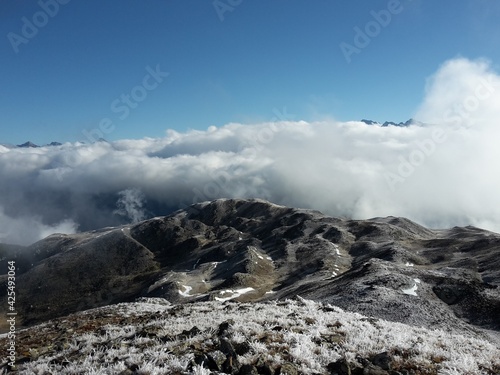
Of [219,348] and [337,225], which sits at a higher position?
[337,225]

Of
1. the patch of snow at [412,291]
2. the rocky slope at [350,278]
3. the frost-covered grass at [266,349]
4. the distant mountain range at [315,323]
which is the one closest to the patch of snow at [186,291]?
the rocky slope at [350,278]

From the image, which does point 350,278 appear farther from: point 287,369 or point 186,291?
point 186,291

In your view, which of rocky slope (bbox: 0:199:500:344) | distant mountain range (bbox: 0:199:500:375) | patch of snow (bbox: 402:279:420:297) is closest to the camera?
distant mountain range (bbox: 0:199:500:375)

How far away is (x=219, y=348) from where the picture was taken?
16281 millimetres

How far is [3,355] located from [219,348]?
17.2 metres

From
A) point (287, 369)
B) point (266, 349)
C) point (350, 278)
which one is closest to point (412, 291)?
point (350, 278)

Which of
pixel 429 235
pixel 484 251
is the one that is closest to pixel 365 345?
pixel 484 251

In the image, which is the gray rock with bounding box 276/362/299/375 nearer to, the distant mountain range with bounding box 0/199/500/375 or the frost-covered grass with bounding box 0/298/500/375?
the distant mountain range with bounding box 0/199/500/375

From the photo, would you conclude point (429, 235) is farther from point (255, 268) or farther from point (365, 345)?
point (365, 345)

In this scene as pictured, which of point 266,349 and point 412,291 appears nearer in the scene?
point 266,349

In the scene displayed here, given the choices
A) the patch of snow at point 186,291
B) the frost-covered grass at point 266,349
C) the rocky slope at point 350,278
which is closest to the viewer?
the frost-covered grass at point 266,349

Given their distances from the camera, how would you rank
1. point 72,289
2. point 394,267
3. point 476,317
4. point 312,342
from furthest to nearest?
point 72,289, point 394,267, point 476,317, point 312,342

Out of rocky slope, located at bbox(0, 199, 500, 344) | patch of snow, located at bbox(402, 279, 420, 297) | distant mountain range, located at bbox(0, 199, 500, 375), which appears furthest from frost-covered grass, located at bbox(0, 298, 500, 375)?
patch of snow, located at bbox(402, 279, 420, 297)

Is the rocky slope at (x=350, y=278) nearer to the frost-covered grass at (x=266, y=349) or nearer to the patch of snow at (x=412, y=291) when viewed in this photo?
the patch of snow at (x=412, y=291)
